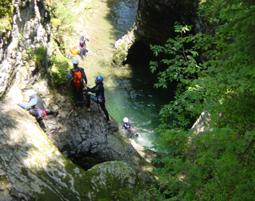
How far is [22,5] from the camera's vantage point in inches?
605

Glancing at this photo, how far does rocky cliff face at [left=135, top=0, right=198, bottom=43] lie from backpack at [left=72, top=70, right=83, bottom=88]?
8.76 meters

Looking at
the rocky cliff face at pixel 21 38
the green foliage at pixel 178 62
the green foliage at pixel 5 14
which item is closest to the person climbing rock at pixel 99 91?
the rocky cliff face at pixel 21 38

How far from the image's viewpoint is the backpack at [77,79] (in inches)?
599

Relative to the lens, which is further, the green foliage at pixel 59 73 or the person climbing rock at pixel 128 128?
the person climbing rock at pixel 128 128

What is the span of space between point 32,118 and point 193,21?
1133 cm

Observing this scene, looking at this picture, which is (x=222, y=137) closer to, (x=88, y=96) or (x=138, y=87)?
(x=88, y=96)

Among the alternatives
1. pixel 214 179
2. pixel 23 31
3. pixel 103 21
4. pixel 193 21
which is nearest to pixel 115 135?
pixel 23 31

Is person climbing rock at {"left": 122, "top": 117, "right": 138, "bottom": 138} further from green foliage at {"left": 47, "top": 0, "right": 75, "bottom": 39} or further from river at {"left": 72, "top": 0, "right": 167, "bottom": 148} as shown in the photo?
green foliage at {"left": 47, "top": 0, "right": 75, "bottom": 39}

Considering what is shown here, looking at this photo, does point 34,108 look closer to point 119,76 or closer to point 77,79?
point 77,79

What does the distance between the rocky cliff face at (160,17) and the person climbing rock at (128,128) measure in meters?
6.48

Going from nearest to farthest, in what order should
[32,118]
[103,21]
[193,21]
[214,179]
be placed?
[214,179]
[32,118]
[193,21]
[103,21]

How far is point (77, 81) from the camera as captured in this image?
15.4 metres

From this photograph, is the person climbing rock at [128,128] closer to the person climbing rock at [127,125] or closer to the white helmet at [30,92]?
the person climbing rock at [127,125]

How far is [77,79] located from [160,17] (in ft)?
36.0
